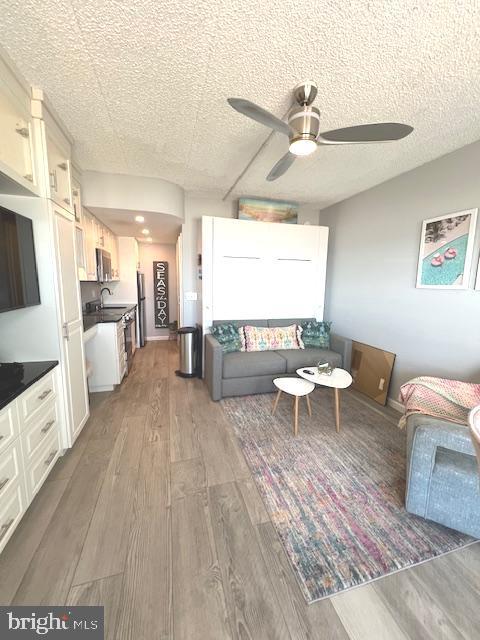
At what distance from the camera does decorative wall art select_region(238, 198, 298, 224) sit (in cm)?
369

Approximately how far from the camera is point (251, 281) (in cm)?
365

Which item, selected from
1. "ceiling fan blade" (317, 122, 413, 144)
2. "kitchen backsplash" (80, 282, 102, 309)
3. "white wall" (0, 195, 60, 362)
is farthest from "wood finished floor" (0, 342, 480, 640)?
"kitchen backsplash" (80, 282, 102, 309)

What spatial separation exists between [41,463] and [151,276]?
15.5 feet

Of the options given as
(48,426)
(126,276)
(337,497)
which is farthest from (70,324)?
(126,276)

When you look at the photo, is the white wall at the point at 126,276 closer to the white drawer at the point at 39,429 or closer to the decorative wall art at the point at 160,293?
the decorative wall art at the point at 160,293

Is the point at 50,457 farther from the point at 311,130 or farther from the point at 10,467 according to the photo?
the point at 311,130

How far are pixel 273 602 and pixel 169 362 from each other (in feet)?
12.0

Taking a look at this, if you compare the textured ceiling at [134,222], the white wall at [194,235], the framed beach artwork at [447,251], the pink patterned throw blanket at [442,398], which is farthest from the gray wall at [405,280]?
the textured ceiling at [134,222]

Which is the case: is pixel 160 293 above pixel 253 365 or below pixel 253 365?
above

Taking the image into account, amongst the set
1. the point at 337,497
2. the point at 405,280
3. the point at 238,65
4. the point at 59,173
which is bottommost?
the point at 337,497

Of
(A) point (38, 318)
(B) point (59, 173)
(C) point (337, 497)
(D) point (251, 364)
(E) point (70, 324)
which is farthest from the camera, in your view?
(D) point (251, 364)

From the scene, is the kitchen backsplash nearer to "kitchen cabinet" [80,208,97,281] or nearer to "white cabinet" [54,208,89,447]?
"kitchen cabinet" [80,208,97,281]

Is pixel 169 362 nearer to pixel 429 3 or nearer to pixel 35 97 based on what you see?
pixel 35 97

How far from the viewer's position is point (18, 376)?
156cm
